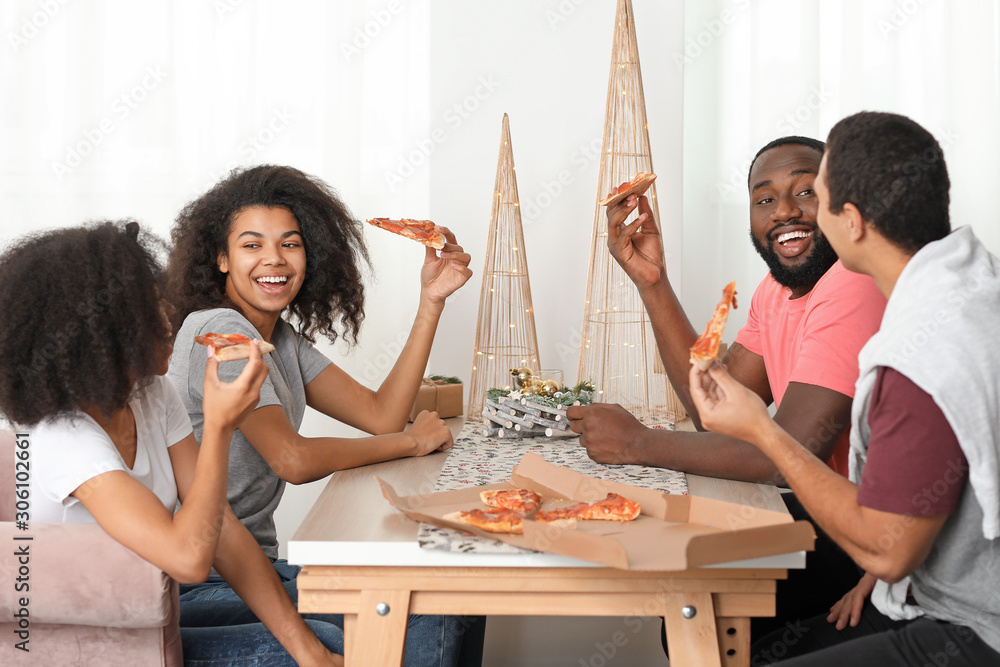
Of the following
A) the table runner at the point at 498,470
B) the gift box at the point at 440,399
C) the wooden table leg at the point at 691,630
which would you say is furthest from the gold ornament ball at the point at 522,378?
the wooden table leg at the point at 691,630

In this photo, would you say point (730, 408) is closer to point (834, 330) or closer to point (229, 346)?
point (834, 330)

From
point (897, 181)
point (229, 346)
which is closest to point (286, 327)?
point (229, 346)

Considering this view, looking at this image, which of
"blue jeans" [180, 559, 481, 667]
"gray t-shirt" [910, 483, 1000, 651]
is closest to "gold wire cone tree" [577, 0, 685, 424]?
"blue jeans" [180, 559, 481, 667]

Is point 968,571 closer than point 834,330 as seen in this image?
Yes

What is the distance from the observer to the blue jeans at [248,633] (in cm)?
128

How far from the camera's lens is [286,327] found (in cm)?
195

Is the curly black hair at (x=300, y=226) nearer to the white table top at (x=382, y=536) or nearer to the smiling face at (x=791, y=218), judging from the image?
the white table top at (x=382, y=536)

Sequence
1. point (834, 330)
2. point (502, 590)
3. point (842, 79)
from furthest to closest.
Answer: point (842, 79) → point (834, 330) → point (502, 590)

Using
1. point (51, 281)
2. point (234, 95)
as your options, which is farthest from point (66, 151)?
point (51, 281)

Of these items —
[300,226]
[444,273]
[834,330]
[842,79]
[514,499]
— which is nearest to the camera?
[514,499]

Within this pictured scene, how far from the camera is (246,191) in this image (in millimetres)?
1876

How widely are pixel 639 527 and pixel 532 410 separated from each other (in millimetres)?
691

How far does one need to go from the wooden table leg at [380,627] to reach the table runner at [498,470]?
0.09 m

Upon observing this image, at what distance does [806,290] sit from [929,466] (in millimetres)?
849
